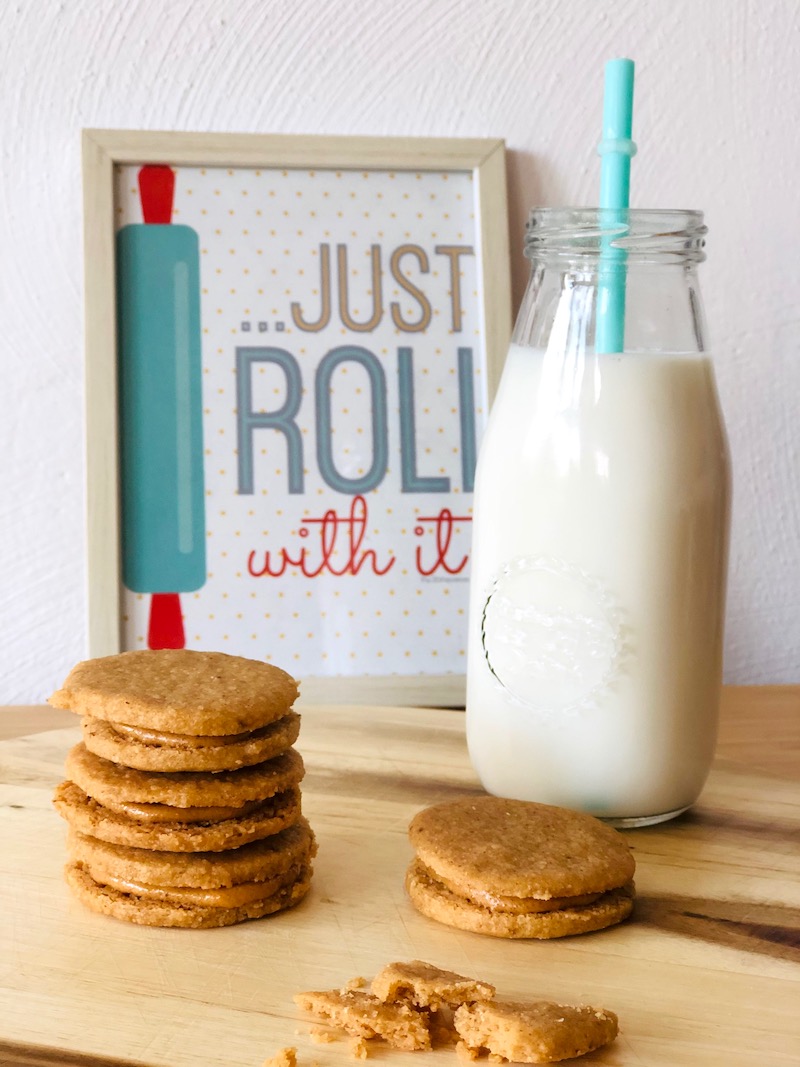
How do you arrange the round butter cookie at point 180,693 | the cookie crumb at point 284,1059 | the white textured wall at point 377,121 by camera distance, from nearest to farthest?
the cookie crumb at point 284,1059 → the round butter cookie at point 180,693 → the white textured wall at point 377,121

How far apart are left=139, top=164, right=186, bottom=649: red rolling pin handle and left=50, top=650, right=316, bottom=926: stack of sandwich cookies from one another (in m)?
0.49

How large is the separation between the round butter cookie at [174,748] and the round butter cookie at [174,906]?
0.07m

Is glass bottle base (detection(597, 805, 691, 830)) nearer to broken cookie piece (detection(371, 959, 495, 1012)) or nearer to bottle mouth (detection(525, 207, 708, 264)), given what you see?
broken cookie piece (detection(371, 959, 495, 1012))

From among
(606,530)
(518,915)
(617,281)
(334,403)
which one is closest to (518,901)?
(518,915)

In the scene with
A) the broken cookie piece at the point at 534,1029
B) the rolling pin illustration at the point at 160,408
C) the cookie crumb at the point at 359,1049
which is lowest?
the cookie crumb at the point at 359,1049

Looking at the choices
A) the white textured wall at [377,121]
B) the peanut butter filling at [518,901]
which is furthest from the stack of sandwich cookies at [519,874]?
the white textured wall at [377,121]

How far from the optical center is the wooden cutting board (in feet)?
1.72

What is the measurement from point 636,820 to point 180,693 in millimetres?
339

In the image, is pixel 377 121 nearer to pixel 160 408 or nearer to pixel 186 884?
pixel 160 408

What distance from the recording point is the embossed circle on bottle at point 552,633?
0.76 meters

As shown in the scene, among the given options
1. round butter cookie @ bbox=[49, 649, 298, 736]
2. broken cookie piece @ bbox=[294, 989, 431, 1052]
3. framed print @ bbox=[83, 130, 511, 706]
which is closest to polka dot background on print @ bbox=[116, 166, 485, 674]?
framed print @ bbox=[83, 130, 511, 706]

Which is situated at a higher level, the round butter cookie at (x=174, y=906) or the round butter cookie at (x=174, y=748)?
the round butter cookie at (x=174, y=748)

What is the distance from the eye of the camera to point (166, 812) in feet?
2.06

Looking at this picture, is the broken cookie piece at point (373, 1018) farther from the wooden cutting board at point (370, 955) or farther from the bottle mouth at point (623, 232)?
the bottle mouth at point (623, 232)
